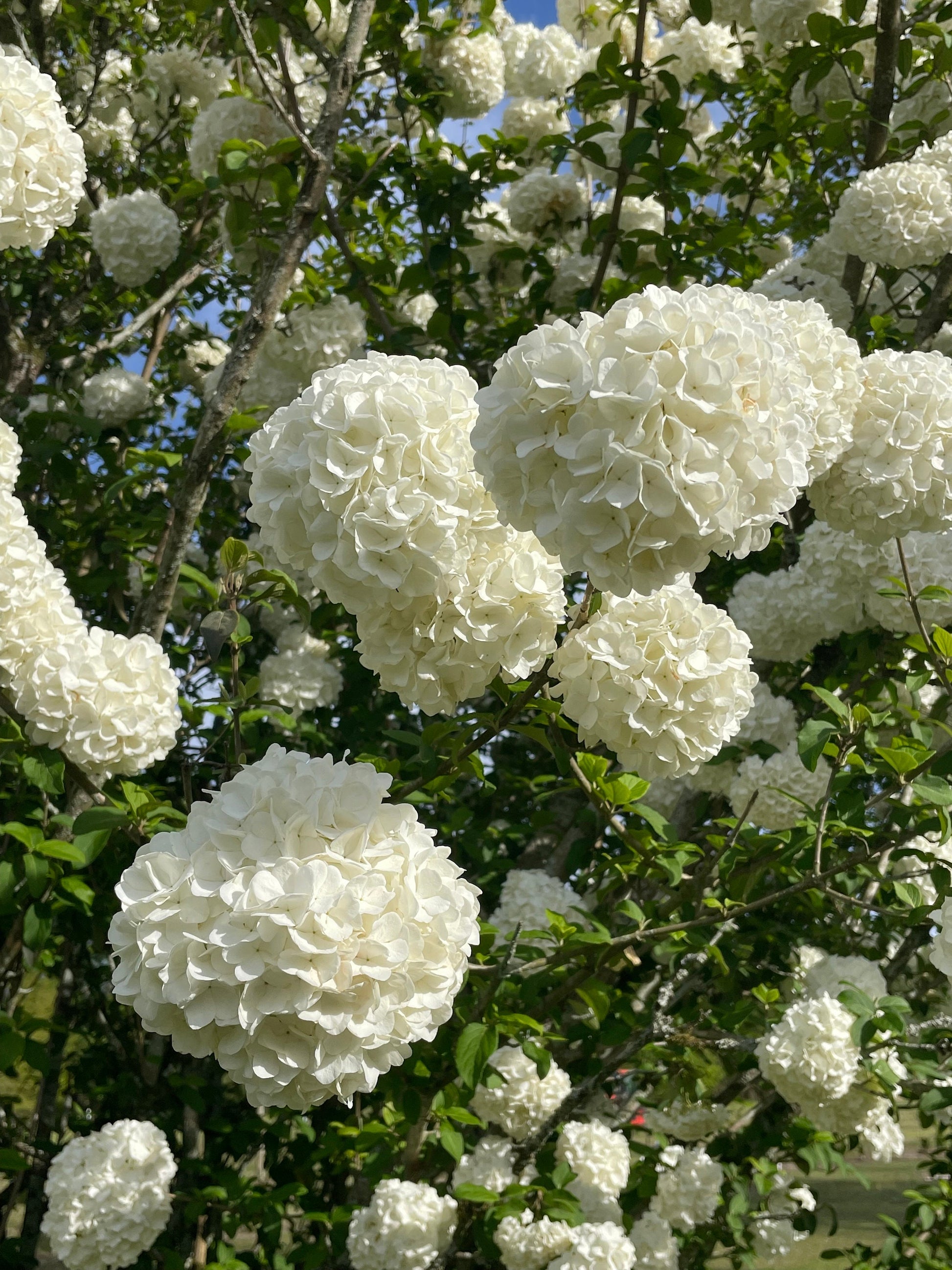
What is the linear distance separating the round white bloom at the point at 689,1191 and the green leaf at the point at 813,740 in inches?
76.2

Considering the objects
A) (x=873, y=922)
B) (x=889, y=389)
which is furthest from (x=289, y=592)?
(x=873, y=922)

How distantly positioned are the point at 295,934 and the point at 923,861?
188 cm

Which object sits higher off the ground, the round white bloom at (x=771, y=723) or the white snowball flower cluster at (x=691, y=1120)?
the round white bloom at (x=771, y=723)

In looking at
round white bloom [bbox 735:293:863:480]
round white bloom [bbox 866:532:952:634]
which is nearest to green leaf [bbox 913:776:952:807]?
round white bloom [bbox 735:293:863:480]

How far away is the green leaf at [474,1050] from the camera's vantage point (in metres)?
2.07

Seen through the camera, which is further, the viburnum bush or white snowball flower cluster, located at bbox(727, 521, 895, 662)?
white snowball flower cluster, located at bbox(727, 521, 895, 662)

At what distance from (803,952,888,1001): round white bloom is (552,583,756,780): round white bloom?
6.13 ft

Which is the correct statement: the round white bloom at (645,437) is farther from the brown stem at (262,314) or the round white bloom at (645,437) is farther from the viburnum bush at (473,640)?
the brown stem at (262,314)

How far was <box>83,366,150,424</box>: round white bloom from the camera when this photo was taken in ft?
13.5

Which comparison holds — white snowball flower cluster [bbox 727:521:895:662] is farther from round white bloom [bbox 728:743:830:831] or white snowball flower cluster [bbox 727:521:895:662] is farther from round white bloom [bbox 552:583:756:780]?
round white bloom [bbox 552:583:756:780]

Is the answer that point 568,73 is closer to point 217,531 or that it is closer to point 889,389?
point 217,531

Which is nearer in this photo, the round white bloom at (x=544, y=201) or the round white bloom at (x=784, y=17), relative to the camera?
the round white bloom at (x=784, y=17)

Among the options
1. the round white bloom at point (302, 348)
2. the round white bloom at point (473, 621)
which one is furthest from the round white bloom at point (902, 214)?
the round white bloom at point (473, 621)

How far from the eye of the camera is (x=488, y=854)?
334 cm
